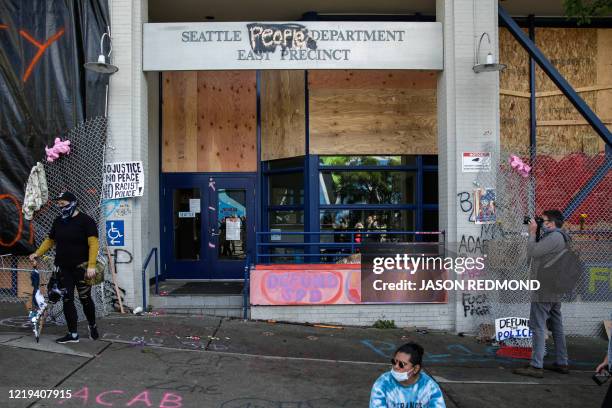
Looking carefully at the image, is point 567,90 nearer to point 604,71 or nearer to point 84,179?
point 604,71

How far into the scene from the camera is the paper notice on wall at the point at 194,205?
10945 millimetres

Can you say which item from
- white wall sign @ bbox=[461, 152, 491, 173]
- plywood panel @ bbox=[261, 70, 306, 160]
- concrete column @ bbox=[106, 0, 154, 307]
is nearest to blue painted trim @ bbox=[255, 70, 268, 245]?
plywood panel @ bbox=[261, 70, 306, 160]

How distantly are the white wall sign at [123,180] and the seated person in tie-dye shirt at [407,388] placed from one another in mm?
5968

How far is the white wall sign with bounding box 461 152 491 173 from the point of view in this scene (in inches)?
332

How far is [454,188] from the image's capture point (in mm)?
8469

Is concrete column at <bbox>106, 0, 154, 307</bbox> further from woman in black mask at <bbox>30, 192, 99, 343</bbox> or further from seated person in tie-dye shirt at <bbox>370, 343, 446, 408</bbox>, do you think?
seated person in tie-dye shirt at <bbox>370, 343, 446, 408</bbox>

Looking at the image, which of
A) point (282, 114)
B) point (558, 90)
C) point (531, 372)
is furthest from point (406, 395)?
point (558, 90)

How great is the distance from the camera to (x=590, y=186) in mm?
8070

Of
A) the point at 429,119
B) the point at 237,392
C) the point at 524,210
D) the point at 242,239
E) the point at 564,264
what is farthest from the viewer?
the point at 242,239

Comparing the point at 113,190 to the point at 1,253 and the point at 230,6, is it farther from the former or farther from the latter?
the point at 230,6

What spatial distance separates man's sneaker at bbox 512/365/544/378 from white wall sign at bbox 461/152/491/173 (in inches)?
128

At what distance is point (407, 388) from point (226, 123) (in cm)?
827

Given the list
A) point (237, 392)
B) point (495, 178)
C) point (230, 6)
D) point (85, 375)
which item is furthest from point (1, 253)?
point (495, 178)

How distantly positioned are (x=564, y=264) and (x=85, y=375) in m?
5.54
